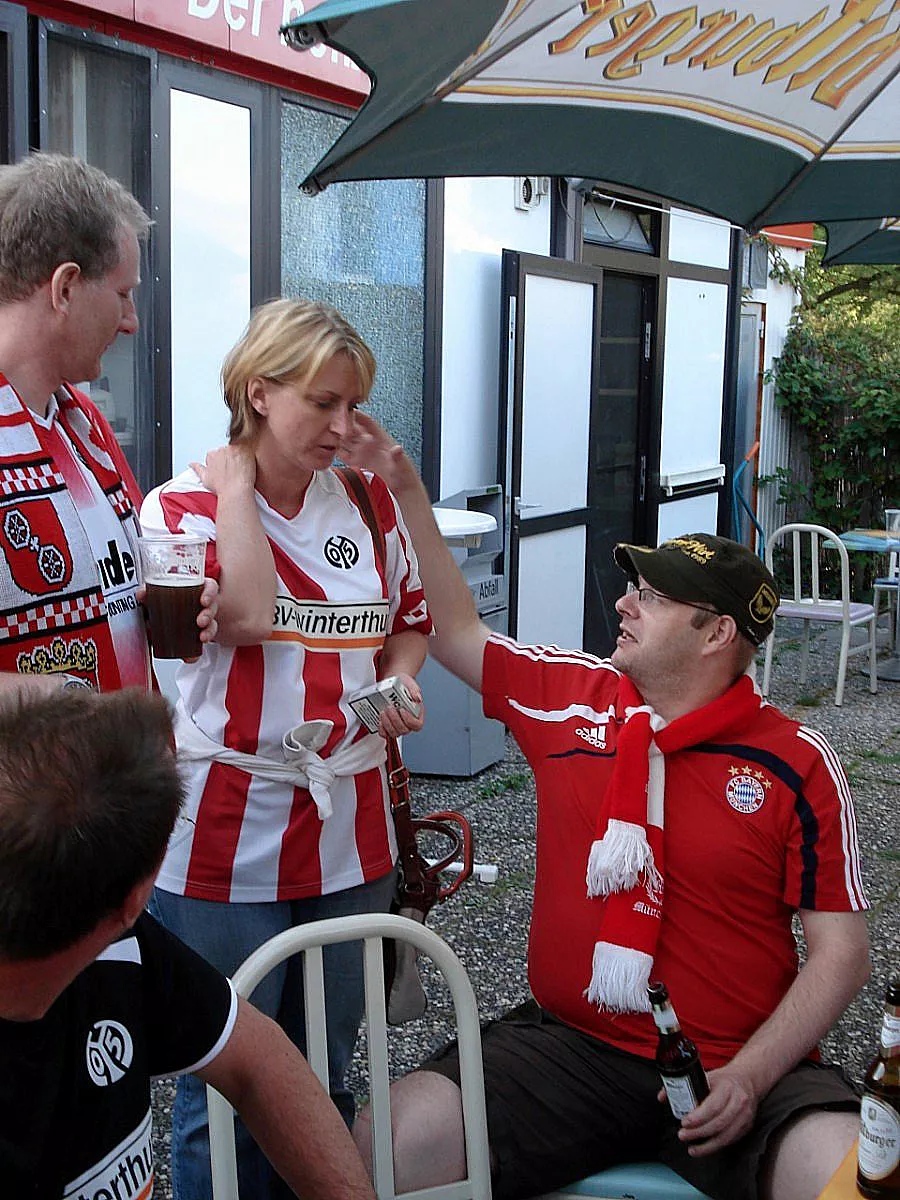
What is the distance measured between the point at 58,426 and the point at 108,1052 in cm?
99

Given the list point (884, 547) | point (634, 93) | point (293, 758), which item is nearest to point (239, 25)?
point (634, 93)

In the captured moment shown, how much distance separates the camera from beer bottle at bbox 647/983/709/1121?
75.2 inches

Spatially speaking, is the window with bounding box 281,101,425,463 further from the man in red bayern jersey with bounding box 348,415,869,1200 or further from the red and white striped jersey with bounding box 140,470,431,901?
the man in red bayern jersey with bounding box 348,415,869,1200

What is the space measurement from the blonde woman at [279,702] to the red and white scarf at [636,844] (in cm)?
36

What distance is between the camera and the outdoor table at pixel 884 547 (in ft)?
26.6

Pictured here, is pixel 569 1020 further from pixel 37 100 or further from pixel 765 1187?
pixel 37 100

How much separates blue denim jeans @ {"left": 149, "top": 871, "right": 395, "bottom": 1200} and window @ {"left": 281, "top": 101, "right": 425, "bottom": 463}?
3.52m

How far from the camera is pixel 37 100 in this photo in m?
3.97

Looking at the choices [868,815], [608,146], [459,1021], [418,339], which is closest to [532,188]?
[418,339]

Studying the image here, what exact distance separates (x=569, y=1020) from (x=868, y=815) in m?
3.65

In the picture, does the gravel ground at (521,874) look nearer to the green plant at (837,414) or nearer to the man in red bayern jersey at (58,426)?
the man in red bayern jersey at (58,426)

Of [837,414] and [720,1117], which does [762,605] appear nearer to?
[720,1117]

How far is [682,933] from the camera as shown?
2.16 m

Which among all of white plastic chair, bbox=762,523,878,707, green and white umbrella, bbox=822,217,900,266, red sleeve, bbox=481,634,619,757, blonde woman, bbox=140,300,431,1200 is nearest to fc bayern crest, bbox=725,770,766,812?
red sleeve, bbox=481,634,619,757
